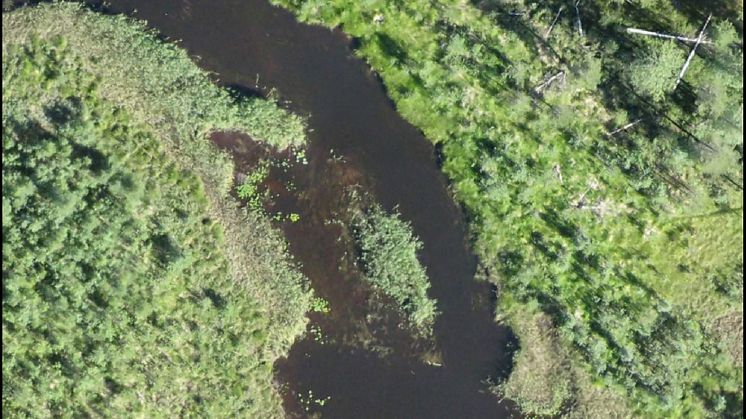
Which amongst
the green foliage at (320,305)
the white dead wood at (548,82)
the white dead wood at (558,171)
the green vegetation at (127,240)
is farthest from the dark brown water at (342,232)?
the white dead wood at (548,82)

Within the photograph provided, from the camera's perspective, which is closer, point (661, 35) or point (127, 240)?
point (127, 240)

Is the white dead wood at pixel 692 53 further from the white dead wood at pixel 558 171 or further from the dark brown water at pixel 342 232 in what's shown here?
the dark brown water at pixel 342 232

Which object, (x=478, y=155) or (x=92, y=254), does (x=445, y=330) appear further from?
(x=92, y=254)

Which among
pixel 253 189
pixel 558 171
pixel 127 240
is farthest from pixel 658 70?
pixel 127 240

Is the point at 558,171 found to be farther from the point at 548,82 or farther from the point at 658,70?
the point at 658,70

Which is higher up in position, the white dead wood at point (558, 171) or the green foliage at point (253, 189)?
the white dead wood at point (558, 171)

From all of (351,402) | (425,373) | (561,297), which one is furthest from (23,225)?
(561,297)

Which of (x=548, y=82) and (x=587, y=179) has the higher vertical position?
(x=548, y=82)
